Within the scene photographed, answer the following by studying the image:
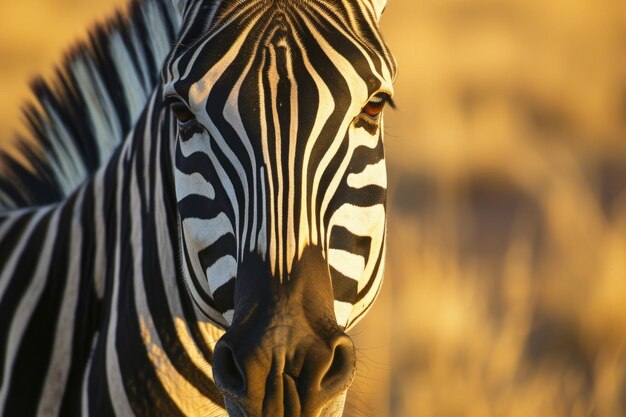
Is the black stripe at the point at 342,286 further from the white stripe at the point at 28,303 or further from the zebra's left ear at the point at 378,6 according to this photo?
the white stripe at the point at 28,303

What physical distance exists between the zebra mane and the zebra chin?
54.9 inches

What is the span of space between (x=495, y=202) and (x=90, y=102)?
8.39m

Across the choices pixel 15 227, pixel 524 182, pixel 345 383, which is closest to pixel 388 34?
pixel 524 182

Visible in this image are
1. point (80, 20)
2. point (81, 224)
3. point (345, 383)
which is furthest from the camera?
point (80, 20)

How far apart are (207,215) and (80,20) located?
12957 mm

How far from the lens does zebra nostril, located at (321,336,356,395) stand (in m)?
2.23

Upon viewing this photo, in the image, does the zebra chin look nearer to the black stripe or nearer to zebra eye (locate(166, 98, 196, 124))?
the black stripe

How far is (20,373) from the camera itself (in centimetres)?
294

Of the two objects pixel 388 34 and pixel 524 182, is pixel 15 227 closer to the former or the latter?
→ pixel 524 182

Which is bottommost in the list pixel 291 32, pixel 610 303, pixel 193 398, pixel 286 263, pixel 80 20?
pixel 610 303

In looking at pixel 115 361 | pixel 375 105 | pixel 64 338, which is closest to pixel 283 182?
pixel 375 105

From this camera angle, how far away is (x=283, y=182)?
7.82 ft

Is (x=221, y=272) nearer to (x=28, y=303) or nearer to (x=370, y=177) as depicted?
(x=370, y=177)

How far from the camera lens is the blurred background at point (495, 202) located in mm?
6887
